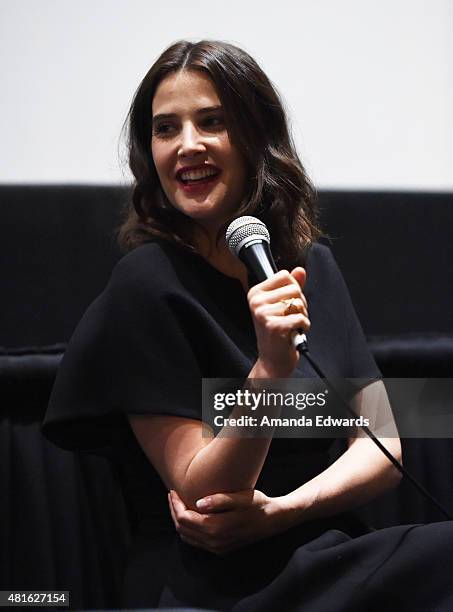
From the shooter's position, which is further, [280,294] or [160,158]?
[160,158]

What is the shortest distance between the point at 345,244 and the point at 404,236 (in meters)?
0.10

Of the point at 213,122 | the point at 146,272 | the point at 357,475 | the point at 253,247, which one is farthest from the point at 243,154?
the point at 357,475

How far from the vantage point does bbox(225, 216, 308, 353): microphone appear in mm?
887

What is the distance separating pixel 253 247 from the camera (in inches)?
35.8

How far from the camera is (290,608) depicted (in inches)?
37.1

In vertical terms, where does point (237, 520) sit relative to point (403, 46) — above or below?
below

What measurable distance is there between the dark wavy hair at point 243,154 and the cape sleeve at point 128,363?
0.10 metres

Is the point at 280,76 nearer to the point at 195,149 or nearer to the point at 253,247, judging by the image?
the point at 195,149

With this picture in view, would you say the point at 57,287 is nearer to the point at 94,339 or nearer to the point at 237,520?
the point at 94,339

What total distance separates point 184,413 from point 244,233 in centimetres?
25

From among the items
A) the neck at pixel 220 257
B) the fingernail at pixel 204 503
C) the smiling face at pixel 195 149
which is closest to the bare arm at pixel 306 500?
the fingernail at pixel 204 503

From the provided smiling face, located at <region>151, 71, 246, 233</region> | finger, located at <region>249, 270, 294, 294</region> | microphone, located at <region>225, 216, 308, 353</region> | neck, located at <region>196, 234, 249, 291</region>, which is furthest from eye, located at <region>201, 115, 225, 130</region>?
finger, located at <region>249, 270, 294, 294</region>

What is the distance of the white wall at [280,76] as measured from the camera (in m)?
1.45

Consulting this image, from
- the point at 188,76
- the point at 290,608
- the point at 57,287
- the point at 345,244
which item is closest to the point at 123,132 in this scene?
the point at 188,76
